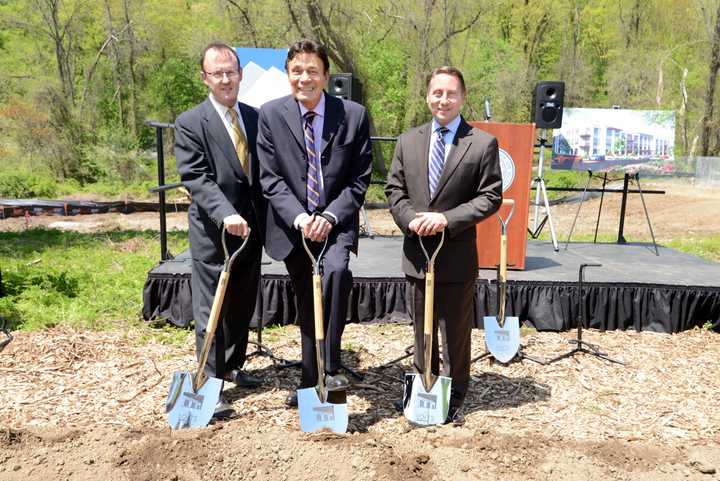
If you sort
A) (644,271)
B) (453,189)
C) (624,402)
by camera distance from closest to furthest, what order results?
1. (453,189)
2. (624,402)
3. (644,271)

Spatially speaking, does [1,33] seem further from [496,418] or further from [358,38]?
[496,418]

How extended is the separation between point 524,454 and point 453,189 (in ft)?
4.00

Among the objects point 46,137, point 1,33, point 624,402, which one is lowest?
point 624,402

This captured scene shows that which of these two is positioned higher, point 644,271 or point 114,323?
point 644,271

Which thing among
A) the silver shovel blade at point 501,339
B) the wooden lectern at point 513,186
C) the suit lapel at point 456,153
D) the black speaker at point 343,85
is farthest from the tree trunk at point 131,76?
the suit lapel at point 456,153

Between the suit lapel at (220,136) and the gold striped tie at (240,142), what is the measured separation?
1.1 inches

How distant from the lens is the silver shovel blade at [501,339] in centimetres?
373

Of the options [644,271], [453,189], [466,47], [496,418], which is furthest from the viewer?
[466,47]

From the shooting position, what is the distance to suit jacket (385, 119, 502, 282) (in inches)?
110

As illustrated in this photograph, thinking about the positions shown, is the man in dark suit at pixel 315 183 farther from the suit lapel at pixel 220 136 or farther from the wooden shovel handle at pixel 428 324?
the wooden shovel handle at pixel 428 324

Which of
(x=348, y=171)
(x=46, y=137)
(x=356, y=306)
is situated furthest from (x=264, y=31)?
(x=348, y=171)

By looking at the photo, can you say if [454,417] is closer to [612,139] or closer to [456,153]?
[456,153]

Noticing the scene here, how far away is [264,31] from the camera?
60.1 feet

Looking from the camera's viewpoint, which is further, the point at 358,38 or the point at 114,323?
the point at 358,38
